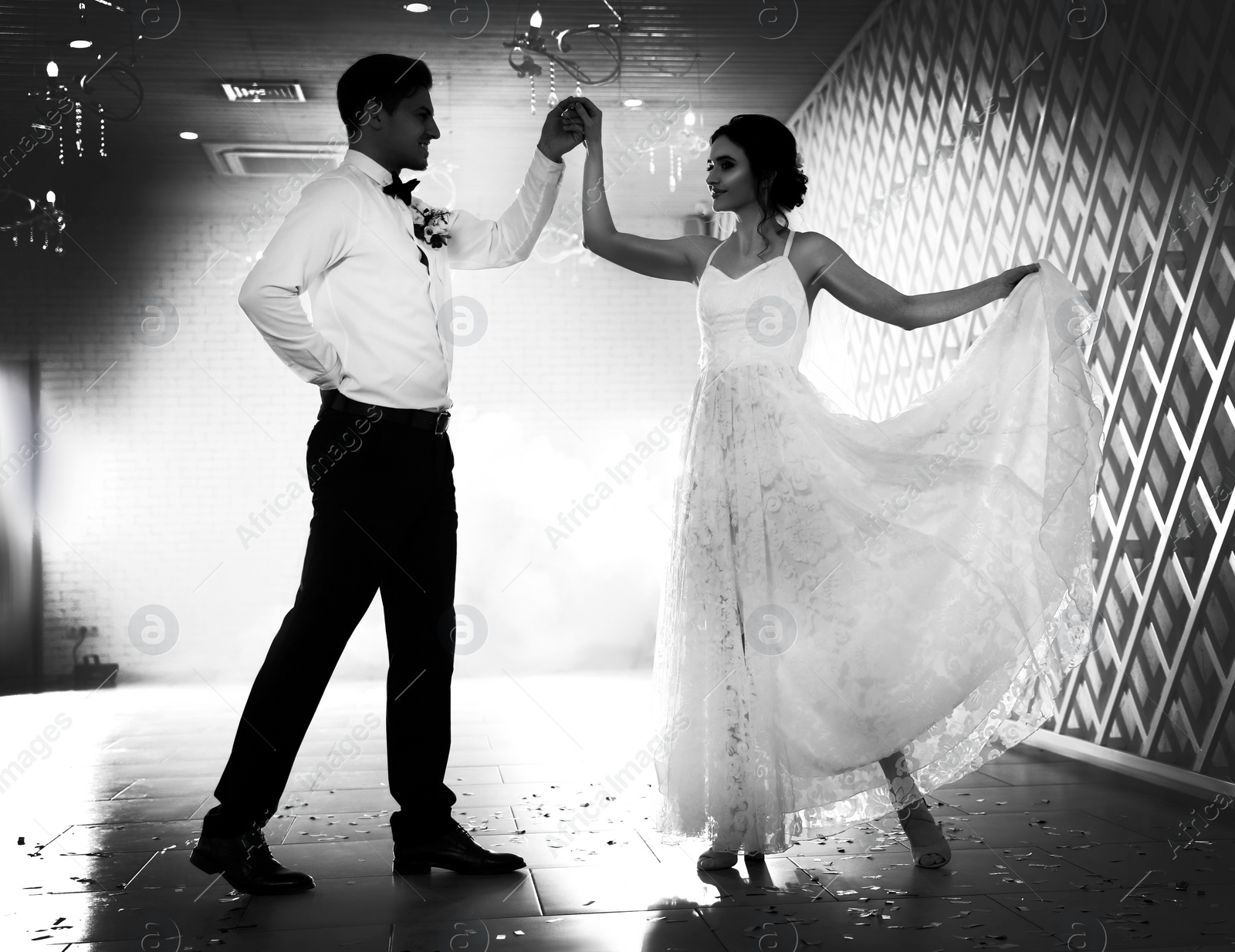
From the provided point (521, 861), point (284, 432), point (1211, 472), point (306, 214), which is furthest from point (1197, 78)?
point (284, 432)

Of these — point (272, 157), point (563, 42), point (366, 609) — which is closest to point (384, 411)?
point (366, 609)

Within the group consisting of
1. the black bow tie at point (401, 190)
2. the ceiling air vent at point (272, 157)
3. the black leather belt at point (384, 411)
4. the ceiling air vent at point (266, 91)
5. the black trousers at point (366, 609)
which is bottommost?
the black trousers at point (366, 609)

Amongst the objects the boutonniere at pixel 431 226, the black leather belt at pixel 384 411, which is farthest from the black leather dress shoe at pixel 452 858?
the boutonniere at pixel 431 226

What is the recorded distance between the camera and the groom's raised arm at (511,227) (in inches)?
95.7

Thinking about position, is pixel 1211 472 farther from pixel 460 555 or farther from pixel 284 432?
→ pixel 284 432

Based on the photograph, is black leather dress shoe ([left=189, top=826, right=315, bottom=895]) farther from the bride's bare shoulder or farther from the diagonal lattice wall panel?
the diagonal lattice wall panel

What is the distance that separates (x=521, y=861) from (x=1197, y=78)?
2.48 m

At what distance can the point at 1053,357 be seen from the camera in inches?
90.1

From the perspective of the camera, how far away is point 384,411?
218cm

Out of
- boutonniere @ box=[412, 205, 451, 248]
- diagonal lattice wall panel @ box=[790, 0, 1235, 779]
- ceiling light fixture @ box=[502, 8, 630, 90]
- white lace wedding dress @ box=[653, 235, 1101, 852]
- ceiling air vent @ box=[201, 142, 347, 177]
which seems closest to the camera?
white lace wedding dress @ box=[653, 235, 1101, 852]

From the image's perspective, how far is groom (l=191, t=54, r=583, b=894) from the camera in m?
2.10

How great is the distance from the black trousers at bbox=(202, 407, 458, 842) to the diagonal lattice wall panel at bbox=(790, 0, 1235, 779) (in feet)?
3.86

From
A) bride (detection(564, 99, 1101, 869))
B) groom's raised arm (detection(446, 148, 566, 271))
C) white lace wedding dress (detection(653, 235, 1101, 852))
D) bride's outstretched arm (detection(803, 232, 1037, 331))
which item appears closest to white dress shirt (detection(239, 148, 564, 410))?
groom's raised arm (detection(446, 148, 566, 271))

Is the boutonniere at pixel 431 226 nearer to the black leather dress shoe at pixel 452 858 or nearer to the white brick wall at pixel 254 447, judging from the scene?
the black leather dress shoe at pixel 452 858
